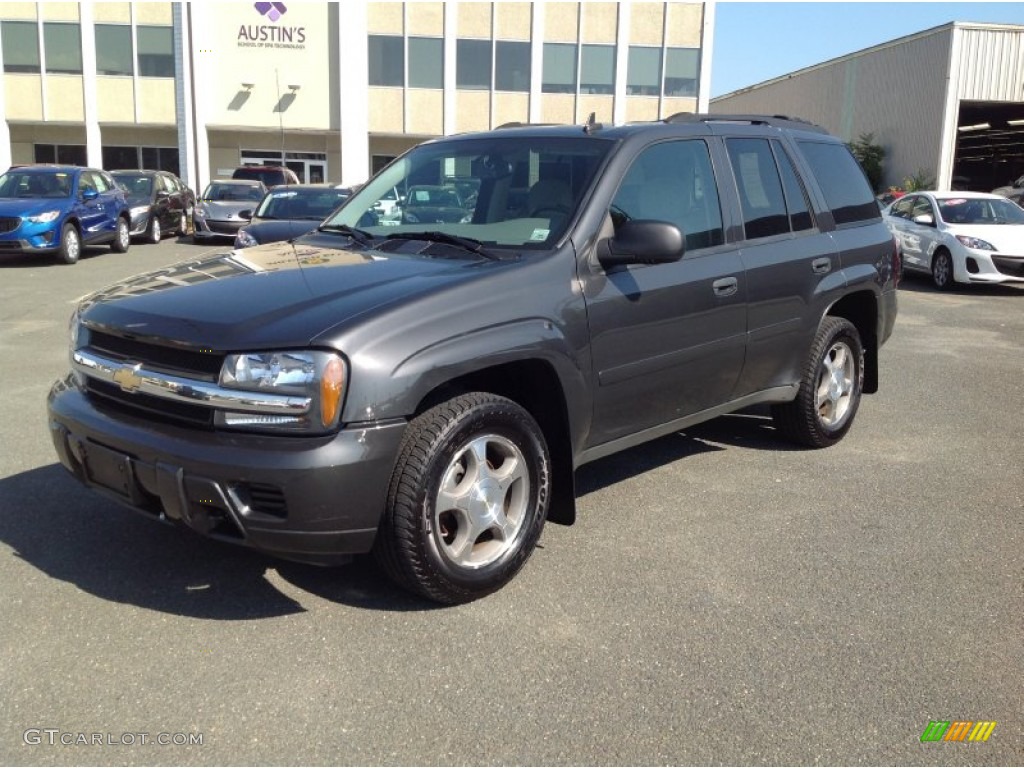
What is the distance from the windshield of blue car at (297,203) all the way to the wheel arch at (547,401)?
11.3 meters

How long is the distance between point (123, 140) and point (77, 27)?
14.7 feet

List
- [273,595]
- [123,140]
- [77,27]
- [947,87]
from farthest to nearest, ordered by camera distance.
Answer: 1. [123,140]
2. [77,27]
3. [947,87]
4. [273,595]

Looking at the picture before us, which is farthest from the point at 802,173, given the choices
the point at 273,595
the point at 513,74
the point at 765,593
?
the point at 513,74

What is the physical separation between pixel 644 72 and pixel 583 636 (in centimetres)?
3777

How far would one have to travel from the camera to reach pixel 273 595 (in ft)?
12.0

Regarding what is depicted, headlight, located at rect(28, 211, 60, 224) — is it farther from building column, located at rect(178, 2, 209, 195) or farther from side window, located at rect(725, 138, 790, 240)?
building column, located at rect(178, 2, 209, 195)

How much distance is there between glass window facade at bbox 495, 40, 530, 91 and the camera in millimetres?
37969

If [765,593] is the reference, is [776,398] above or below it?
above

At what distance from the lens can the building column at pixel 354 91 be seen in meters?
36.7

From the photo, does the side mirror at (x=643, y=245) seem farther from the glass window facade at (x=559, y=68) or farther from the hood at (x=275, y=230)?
the glass window facade at (x=559, y=68)

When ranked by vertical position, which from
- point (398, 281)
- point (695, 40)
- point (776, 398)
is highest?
point (695, 40)

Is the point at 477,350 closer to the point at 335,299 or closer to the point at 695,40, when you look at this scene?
the point at 335,299

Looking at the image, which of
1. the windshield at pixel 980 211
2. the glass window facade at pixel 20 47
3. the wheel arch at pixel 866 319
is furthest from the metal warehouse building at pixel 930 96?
the glass window facade at pixel 20 47

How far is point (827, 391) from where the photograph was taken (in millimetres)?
5688
